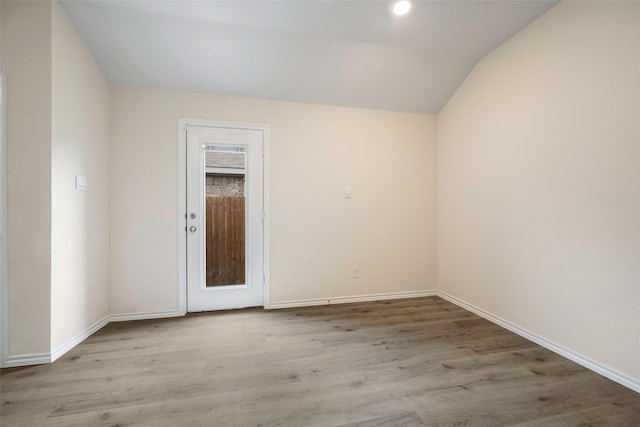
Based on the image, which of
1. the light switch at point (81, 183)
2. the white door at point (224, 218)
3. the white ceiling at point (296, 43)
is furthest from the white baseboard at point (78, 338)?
the white ceiling at point (296, 43)

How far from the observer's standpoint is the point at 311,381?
172 centimetres

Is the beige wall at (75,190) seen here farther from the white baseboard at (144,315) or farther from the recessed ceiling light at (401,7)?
the recessed ceiling light at (401,7)

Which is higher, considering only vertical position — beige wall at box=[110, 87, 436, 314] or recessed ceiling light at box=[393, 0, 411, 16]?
recessed ceiling light at box=[393, 0, 411, 16]

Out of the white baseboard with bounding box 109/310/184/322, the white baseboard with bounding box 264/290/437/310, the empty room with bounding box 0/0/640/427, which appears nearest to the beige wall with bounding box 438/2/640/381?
the empty room with bounding box 0/0/640/427

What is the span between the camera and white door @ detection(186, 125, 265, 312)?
114 inches

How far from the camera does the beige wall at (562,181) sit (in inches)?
67.9

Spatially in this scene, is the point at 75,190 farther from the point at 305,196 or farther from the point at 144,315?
the point at 305,196

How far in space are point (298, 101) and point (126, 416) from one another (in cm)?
311

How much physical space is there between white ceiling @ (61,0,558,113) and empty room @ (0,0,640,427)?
2 centimetres

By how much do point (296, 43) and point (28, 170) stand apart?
7.90 ft

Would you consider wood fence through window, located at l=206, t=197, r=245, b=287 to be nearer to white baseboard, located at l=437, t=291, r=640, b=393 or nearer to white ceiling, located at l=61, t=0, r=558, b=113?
white ceiling, located at l=61, t=0, r=558, b=113

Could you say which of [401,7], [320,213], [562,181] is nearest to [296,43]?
[401,7]

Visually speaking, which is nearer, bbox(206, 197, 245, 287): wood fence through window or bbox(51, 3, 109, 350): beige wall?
bbox(51, 3, 109, 350): beige wall

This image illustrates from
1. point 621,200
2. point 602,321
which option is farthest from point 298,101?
point 602,321
